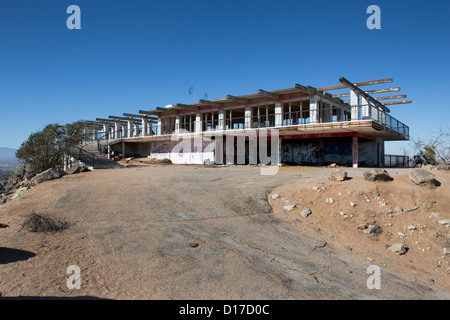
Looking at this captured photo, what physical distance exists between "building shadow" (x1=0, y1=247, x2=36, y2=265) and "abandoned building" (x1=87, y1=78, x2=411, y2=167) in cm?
1806

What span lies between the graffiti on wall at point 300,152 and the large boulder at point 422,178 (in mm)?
16065

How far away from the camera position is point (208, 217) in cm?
727

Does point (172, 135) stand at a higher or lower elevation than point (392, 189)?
higher

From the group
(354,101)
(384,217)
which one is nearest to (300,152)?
(354,101)

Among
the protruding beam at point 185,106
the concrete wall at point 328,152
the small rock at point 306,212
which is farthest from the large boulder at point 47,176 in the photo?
the concrete wall at point 328,152

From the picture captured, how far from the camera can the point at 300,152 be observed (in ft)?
82.3

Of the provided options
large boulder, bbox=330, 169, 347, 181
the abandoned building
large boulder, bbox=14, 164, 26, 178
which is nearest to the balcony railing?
the abandoned building

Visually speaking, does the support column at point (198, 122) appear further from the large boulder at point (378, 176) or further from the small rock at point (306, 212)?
the small rock at point (306, 212)

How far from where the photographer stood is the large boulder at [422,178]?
7934mm

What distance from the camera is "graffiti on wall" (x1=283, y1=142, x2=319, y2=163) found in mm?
24453

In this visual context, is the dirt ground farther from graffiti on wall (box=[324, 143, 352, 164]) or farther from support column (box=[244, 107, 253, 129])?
support column (box=[244, 107, 253, 129])
